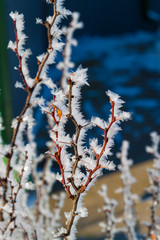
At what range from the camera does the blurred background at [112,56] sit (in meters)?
2.85

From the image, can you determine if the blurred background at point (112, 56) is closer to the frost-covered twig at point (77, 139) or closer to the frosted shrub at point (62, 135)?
the frosted shrub at point (62, 135)

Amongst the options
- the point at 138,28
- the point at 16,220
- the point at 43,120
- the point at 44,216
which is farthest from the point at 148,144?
the point at 138,28

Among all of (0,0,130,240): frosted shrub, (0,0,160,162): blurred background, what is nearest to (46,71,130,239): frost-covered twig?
(0,0,130,240): frosted shrub

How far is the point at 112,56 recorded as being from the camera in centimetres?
1066

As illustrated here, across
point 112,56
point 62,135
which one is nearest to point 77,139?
point 62,135

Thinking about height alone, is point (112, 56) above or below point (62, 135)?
above

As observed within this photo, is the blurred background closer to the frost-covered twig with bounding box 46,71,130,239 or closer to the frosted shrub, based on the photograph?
the frosted shrub

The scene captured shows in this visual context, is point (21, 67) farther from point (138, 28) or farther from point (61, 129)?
point (138, 28)

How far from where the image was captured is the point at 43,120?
5.06 metres

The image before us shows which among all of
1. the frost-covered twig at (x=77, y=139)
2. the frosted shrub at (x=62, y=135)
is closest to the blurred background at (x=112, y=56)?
the frosted shrub at (x=62, y=135)

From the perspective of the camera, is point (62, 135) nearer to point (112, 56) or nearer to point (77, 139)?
point (77, 139)

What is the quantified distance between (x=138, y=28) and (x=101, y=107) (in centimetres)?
829

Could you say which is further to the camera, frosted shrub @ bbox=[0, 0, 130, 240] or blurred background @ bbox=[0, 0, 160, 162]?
blurred background @ bbox=[0, 0, 160, 162]

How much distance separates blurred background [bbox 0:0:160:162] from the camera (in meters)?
2.85
